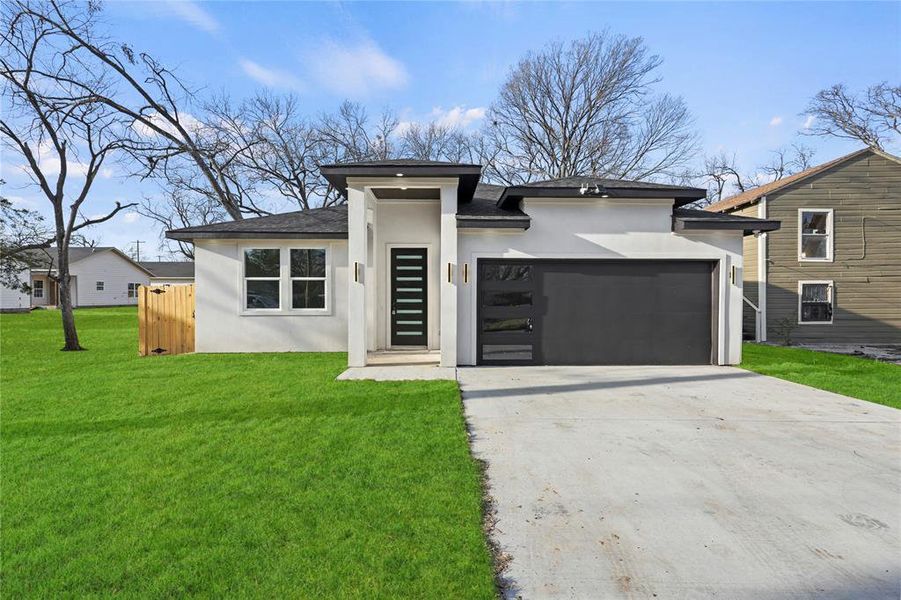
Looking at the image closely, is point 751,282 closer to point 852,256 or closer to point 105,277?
point 852,256

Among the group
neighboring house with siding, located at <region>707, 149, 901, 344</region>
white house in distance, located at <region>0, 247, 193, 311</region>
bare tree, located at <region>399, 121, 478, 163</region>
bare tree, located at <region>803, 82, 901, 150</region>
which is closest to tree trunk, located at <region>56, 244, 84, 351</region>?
bare tree, located at <region>399, 121, 478, 163</region>

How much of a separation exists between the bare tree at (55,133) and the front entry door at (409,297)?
8020 mm

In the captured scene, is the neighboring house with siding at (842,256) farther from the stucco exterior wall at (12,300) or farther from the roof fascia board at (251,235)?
the stucco exterior wall at (12,300)

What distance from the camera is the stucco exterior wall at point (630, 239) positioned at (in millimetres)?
8172

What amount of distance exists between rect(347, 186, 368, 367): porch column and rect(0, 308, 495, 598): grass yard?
1932mm

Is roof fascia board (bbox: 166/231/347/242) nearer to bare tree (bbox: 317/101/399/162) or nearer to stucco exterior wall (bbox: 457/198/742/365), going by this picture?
stucco exterior wall (bbox: 457/198/742/365)

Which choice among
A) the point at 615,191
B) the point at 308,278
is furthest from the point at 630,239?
the point at 308,278

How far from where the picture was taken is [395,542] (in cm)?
237

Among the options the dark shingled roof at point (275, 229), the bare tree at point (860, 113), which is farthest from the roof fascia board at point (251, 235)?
the bare tree at point (860, 113)

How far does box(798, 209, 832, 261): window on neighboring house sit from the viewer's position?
45.1 feet

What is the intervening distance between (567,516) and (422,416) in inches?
87.6

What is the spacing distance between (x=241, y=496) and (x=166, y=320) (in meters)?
8.80

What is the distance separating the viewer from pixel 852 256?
13.8m

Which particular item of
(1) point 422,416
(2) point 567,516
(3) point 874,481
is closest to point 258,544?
(2) point 567,516
